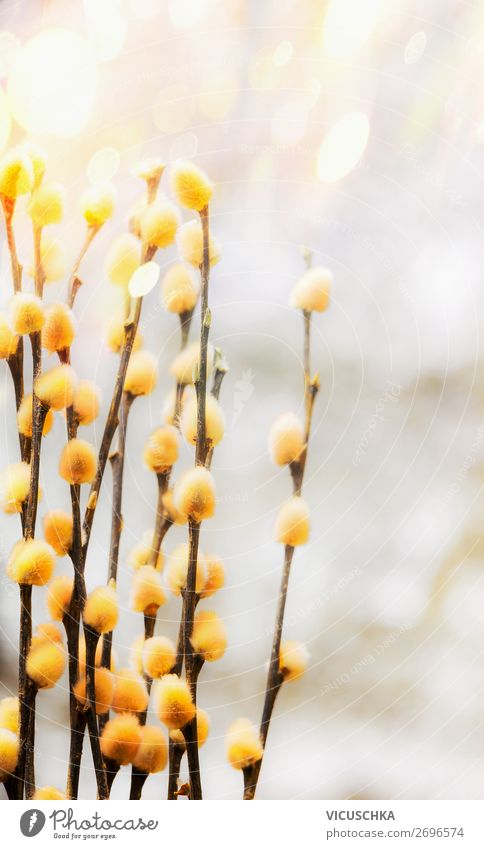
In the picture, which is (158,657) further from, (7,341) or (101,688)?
(7,341)

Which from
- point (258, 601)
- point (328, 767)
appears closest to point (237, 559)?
point (258, 601)

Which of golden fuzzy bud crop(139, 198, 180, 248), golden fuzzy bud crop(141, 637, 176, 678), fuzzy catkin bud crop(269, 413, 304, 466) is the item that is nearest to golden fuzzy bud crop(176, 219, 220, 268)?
golden fuzzy bud crop(139, 198, 180, 248)

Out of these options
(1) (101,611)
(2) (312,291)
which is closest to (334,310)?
(2) (312,291)

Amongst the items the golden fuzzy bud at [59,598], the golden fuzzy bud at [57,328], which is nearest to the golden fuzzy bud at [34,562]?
the golden fuzzy bud at [59,598]

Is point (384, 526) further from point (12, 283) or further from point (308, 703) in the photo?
point (12, 283)

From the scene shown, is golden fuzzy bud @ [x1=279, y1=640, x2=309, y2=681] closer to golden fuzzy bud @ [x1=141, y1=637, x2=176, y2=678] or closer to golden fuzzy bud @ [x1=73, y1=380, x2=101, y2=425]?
golden fuzzy bud @ [x1=141, y1=637, x2=176, y2=678]

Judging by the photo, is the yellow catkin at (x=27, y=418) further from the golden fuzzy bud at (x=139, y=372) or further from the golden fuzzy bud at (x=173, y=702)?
the golden fuzzy bud at (x=173, y=702)
